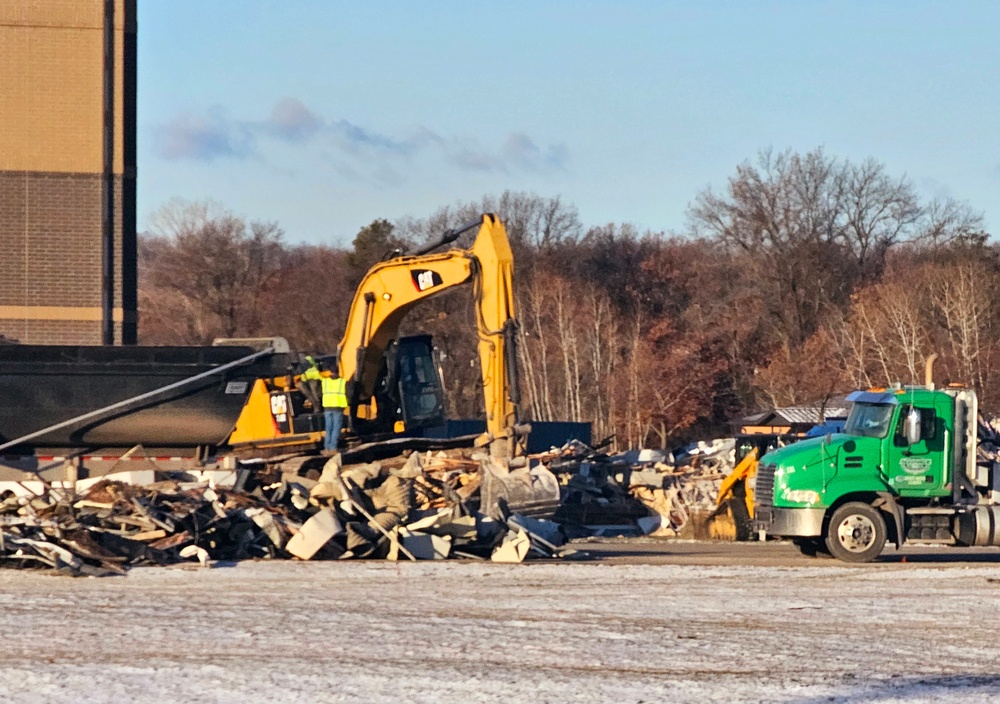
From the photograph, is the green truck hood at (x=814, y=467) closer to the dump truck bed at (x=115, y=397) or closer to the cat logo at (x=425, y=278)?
the cat logo at (x=425, y=278)

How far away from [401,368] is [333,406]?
68.0 inches

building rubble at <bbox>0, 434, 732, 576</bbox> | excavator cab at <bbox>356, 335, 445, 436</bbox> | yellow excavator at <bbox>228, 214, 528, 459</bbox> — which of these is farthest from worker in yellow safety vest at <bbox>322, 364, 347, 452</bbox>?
building rubble at <bbox>0, 434, 732, 576</bbox>

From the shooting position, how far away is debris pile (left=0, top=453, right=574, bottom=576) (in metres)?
16.2

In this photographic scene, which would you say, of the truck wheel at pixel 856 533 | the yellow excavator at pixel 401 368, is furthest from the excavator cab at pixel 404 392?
the truck wheel at pixel 856 533

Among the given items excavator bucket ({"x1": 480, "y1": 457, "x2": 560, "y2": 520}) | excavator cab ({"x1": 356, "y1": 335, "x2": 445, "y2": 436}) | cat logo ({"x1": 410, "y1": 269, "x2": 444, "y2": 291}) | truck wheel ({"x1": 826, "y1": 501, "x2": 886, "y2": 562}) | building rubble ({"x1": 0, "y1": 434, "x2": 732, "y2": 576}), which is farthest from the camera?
excavator cab ({"x1": 356, "y1": 335, "x2": 445, "y2": 436})

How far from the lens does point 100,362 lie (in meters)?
23.9

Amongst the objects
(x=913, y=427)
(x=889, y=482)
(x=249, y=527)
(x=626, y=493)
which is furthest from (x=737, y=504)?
(x=249, y=527)

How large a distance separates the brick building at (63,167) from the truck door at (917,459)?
2343cm

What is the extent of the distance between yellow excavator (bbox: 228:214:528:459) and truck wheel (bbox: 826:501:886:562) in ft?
18.6

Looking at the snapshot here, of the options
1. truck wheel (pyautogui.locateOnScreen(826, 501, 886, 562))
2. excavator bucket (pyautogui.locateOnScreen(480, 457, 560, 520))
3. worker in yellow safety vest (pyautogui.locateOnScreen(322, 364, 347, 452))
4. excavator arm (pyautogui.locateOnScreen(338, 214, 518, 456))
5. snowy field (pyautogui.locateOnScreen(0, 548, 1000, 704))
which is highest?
excavator arm (pyautogui.locateOnScreen(338, 214, 518, 456))

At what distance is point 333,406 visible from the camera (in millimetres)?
23859

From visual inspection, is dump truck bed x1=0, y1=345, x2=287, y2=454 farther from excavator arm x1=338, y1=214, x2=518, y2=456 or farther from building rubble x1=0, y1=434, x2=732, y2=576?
excavator arm x1=338, y1=214, x2=518, y2=456

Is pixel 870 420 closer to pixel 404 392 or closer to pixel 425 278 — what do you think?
pixel 425 278

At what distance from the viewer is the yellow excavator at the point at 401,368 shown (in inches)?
893
